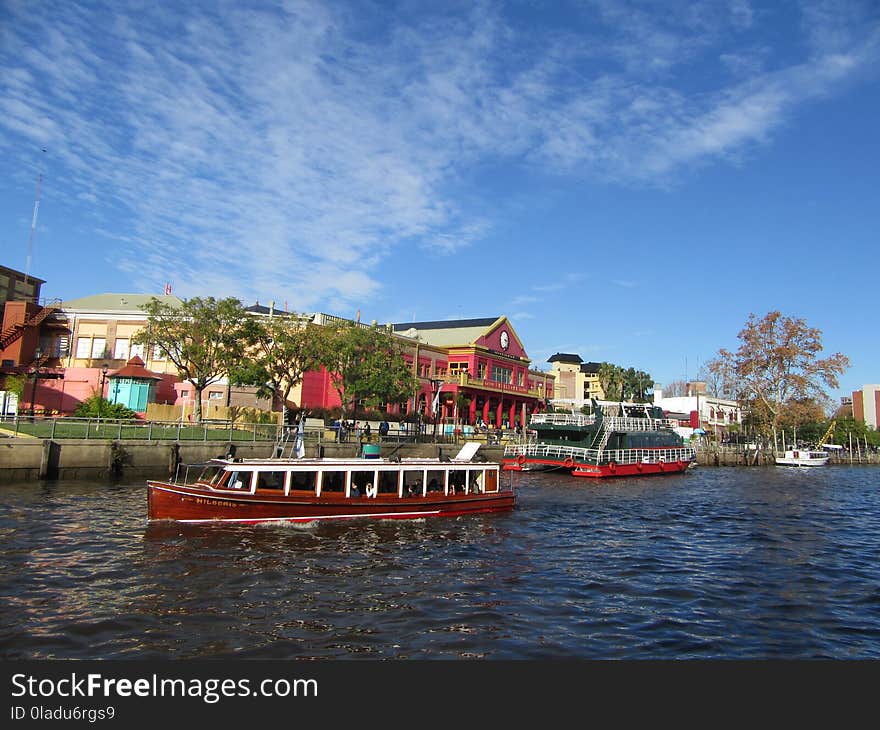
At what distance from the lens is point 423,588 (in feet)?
Answer: 53.2

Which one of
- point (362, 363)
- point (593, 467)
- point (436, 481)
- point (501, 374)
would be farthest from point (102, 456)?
point (501, 374)

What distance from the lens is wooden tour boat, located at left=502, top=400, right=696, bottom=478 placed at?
161 ft

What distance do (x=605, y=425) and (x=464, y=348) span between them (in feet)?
85.5

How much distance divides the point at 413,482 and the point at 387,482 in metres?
1.33

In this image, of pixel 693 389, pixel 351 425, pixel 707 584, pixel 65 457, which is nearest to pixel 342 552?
pixel 707 584

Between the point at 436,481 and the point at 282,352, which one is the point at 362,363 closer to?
the point at 282,352

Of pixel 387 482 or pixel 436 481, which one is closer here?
pixel 387 482

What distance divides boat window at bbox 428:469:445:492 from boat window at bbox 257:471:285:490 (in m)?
6.64

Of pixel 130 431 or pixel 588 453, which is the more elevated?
pixel 130 431

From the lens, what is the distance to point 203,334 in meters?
46.0

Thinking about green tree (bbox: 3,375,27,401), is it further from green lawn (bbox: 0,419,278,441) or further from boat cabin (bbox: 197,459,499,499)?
boat cabin (bbox: 197,459,499,499)

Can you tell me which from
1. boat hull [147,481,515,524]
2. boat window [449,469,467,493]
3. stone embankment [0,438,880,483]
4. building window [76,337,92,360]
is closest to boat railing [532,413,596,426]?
stone embankment [0,438,880,483]

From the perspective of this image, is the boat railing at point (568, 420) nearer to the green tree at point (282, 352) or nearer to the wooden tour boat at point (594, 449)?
the wooden tour boat at point (594, 449)

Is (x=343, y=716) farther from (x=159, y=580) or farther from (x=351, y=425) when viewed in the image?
(x=351, y=425)
